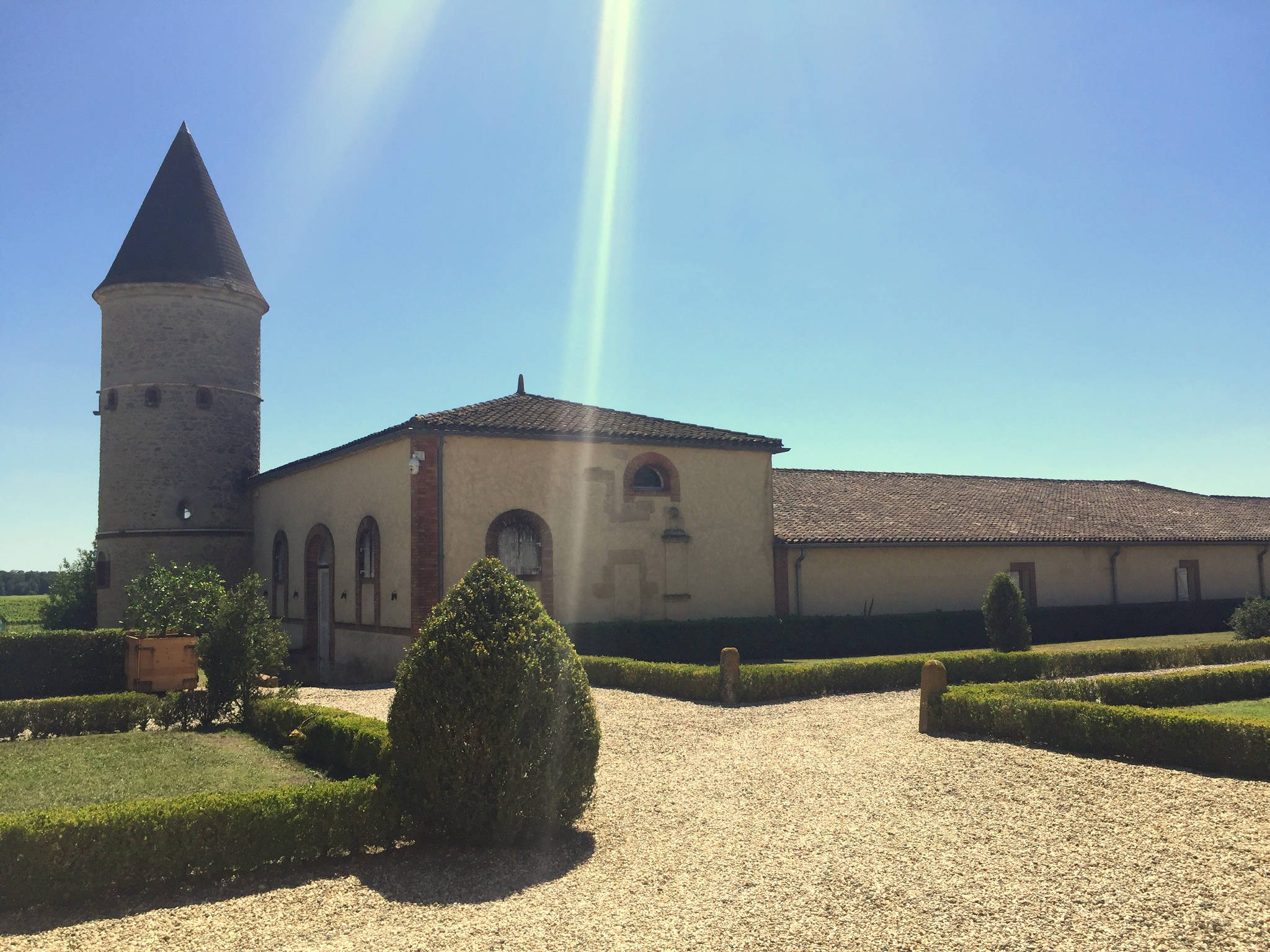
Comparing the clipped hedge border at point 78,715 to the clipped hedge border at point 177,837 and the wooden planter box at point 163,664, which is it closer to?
the wooden planter box at point 163,664

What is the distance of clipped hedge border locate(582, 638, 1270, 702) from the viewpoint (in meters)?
15.1

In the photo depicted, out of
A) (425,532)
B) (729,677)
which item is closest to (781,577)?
(729,677)

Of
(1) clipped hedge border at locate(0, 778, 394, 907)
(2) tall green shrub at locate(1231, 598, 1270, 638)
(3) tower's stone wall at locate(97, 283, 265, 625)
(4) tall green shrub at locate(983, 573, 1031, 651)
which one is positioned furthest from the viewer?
(3) tower's stone wall at locate(97, 283, 265, 625)

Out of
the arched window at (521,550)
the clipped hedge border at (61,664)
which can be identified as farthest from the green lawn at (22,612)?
the arched window at (521,550)

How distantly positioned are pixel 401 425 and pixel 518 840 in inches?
482

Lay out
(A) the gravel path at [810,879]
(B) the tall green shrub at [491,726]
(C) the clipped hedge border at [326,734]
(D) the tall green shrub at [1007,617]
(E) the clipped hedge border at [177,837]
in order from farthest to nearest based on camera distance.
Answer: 1. (D) the tall green shrub at [1007,617]
2. (C) the clipped hedge border at [326,734]
3. (B) the tall green shrub at [491,726]
4. (E) the clipped hedge border at [177,837]
5. (A) the gravel path at [810,879]

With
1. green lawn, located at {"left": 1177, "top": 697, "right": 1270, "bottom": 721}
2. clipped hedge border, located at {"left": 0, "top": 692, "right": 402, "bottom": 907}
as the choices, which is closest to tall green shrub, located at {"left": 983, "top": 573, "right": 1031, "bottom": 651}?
green lawn, located at {"left": 1177, "top": 697, "right": 1270, "bottom": 721}

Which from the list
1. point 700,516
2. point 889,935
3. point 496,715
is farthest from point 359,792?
point 700,516

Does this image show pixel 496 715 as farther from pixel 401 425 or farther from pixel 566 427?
pixel 566 427

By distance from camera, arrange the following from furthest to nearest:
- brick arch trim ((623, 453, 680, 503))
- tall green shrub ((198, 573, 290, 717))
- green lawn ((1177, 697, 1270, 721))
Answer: brick arch trim ((623, 453, 680, 503)) < tall green shrub ((198, 573, 290, 717)) < green lawn ((1177, 697, 1270, 721))

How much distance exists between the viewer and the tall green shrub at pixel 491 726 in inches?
A: 284

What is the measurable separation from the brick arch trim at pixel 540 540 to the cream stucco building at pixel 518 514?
0.05 m

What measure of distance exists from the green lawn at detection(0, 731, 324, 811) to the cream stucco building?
6.33 metres

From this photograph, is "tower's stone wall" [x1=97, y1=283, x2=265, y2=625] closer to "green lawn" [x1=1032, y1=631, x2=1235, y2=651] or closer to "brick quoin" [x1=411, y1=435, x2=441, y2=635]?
"brick quoin" [x1=411, y1=435, x2=441, y2=635]
